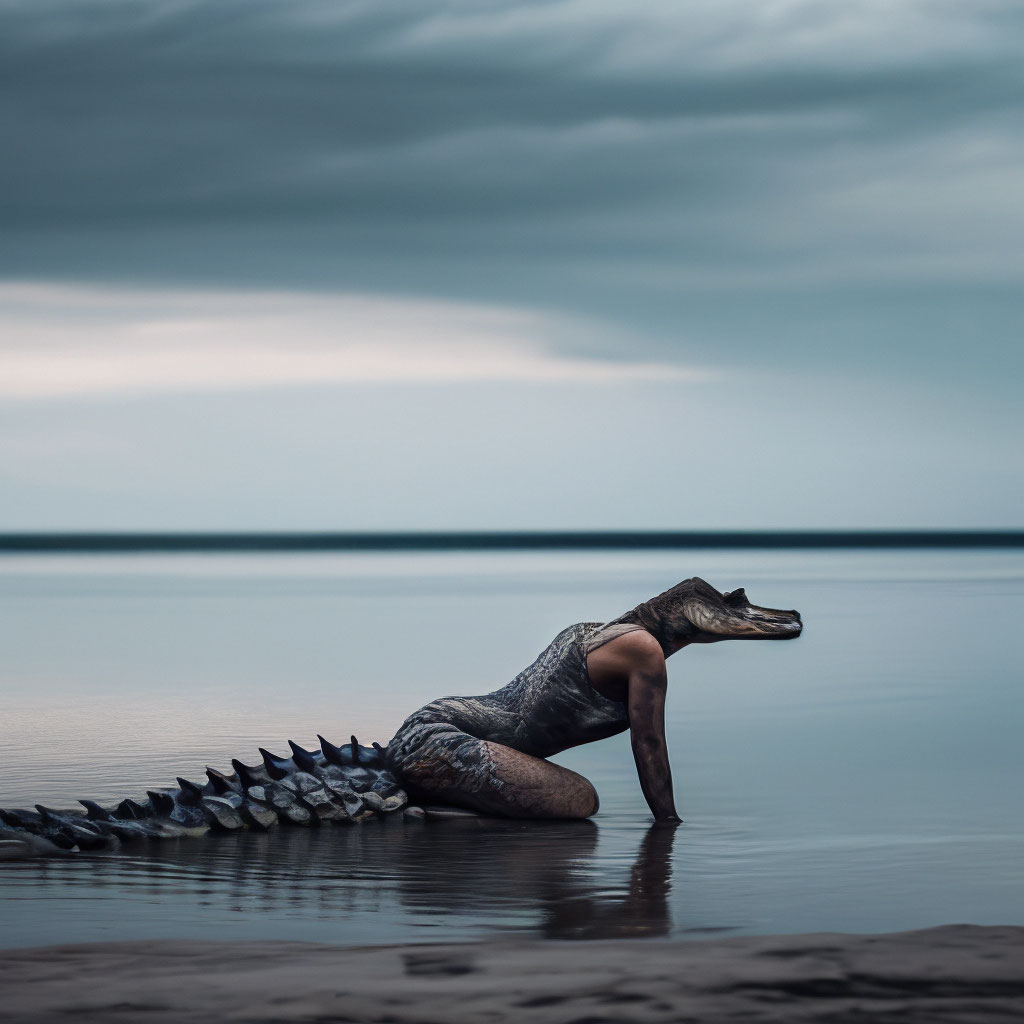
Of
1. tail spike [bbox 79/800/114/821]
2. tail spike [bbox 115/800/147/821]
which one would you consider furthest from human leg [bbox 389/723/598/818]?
tail spike [bbox 79/800/114/821]

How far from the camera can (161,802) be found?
273 inches

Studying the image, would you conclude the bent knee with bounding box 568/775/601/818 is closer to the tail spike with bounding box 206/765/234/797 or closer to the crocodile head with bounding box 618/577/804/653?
the crocodile head with bounding box 618/577/804/653

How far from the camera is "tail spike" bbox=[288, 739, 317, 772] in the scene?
24.4ft

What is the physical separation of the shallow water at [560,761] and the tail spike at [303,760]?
15.9 inches

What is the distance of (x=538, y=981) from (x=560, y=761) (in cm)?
608

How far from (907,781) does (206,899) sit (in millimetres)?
4918

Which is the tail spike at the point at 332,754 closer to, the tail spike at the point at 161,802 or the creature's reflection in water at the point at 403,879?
the creature's reflection in water at the point at 403,879

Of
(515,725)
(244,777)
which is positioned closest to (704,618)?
(515,725)

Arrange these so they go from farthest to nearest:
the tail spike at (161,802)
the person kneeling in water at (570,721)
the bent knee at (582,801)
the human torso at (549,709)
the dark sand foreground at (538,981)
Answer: the bent knee at (582,801)
the human torso at (549,709)
the person kneeling in water at (570,721)
the tail spike at (161,802)
the dark sand foreground at (538,981)

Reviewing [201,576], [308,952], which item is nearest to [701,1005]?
[308,952]

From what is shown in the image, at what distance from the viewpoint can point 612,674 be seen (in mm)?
7379

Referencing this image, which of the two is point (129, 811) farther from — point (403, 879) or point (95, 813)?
point (403, 879)

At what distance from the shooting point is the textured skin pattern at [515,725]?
24.3 ft

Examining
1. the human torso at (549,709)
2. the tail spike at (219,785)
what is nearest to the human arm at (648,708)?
the human torso at (549,709)
